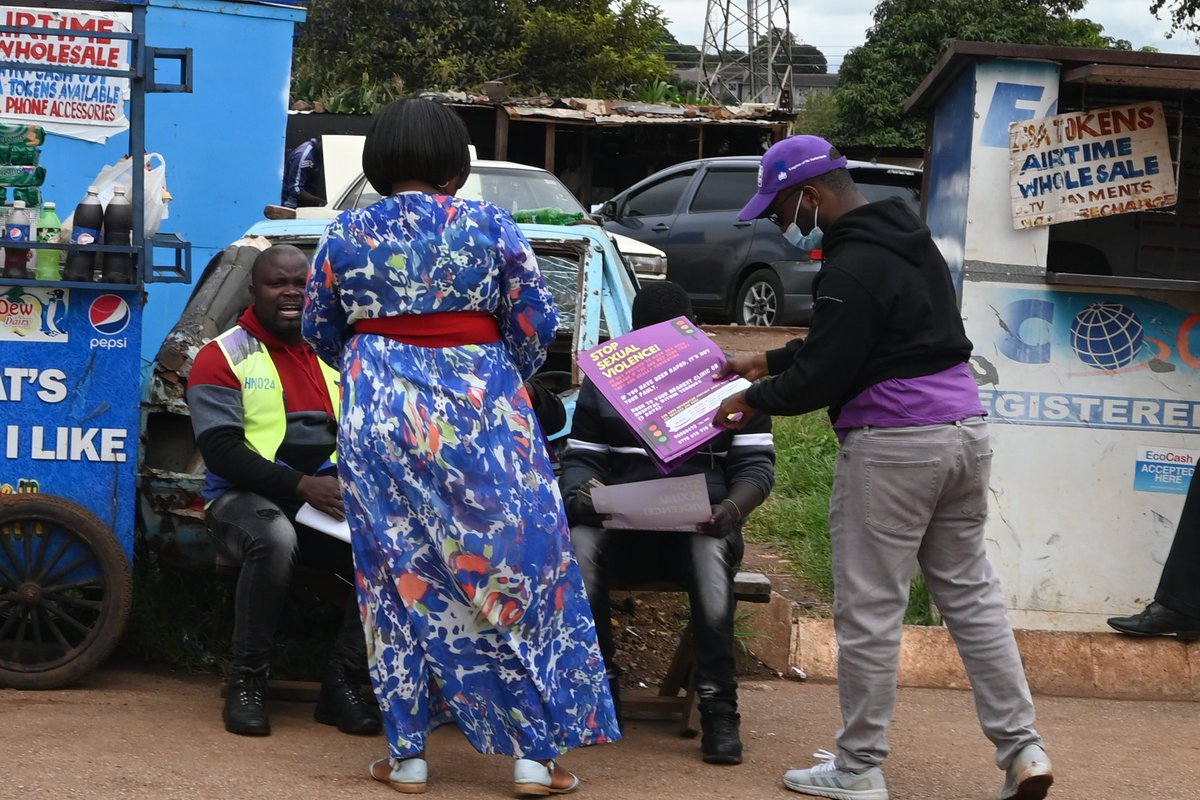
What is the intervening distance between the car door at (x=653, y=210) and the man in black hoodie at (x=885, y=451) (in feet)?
33.9

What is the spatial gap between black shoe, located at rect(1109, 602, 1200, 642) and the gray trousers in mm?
1749

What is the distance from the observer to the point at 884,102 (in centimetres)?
2828

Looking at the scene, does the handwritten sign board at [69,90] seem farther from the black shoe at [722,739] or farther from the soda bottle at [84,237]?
the black shoe at [722,739]

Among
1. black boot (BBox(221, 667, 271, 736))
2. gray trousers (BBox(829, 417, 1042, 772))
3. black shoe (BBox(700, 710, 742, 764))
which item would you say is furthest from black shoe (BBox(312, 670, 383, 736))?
gray trousers (BBox(829, 417, 1042, 772))

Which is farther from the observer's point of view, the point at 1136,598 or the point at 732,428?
the point at 1136,598

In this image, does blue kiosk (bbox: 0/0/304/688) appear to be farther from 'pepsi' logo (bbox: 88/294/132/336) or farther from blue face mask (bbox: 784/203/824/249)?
blue face mask (bbox: 784/203/824/249)

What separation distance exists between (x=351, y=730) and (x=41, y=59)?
2.93 m

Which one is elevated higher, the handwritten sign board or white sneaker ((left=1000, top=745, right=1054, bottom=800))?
the handwritten sign board

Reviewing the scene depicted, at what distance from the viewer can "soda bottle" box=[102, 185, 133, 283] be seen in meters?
4.73

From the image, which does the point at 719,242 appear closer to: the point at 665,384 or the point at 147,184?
the point at 147,184

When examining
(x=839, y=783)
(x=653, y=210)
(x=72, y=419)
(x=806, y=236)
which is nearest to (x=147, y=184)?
(x=72, y=419)

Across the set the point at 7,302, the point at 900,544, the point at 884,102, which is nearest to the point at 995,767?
the point at 900,544

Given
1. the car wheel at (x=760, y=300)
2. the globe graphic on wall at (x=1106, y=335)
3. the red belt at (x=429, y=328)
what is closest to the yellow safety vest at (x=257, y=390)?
the red belt at (x=429, y=328)

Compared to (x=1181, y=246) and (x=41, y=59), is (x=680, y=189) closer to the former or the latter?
(x=1181, y=246)
